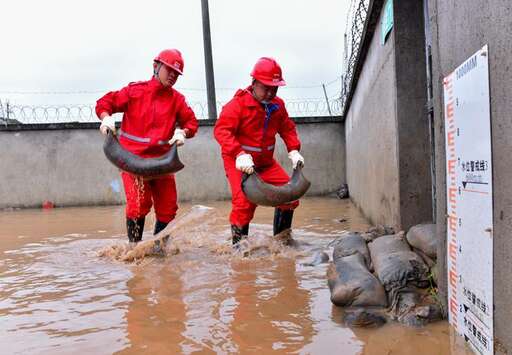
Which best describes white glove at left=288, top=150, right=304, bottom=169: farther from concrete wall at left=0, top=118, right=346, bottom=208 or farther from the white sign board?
concrete wall at left=0, top=118, right=346, bottom=208

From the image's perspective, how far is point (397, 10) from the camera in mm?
4086

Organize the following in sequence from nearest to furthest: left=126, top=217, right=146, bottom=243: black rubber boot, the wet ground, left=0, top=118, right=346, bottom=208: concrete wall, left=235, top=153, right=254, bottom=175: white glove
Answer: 1. the wet ground
2. left=235, top=153, right=254, bottom=175: white glove
3. left=126, top=217, right=146, bottom=243: black rubber boot
4. left=0, top=118, right=346, bottom=208: concrete wall

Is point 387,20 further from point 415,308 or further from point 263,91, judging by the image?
point 415,308

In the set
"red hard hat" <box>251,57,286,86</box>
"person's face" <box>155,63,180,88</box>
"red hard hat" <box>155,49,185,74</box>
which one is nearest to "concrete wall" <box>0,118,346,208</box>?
"person's face" <box>155,63,180,88</box>

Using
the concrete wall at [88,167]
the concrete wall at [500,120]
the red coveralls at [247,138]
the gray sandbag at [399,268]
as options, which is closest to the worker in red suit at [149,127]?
the red coveralls at [247,138]

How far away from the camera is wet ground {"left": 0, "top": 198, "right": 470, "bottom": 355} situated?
2238 millimetres

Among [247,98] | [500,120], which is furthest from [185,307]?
[247,98]

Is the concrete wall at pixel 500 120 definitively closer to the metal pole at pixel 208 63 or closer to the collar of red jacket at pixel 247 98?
the collar of red jacket at pixel 247 98

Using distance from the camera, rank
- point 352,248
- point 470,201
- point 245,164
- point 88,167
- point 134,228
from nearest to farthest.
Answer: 1. point 470,201
2. point 352,248
3. point 245,164
4. point 134,228
5. point 88,167

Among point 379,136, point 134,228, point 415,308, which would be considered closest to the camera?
point 415,308

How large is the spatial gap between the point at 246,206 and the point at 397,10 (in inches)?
81.4

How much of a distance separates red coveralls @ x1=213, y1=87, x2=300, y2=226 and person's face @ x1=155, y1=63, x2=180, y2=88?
0.57 metres

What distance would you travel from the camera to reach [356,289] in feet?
8.77

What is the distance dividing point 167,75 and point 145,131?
0.55m
